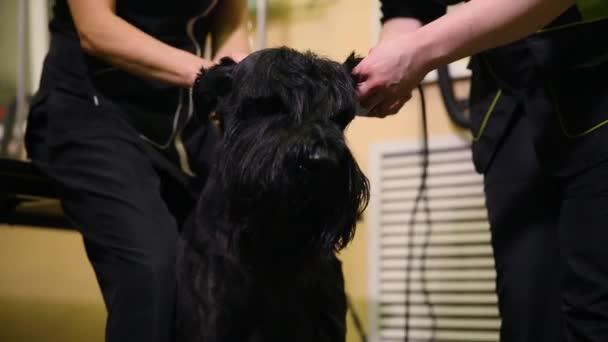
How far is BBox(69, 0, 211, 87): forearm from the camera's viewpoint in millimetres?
1288

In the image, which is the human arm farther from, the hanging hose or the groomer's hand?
the hanging hose

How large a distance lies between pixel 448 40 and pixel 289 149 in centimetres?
32

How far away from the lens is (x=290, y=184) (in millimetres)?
1033

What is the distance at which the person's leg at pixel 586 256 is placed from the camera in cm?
107

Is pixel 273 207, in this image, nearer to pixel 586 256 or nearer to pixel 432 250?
pixel 586 256

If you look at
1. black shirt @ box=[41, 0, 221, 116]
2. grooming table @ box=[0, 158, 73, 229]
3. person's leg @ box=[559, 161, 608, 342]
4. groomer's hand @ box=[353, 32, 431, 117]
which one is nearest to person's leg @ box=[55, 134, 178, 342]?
black shirt @ box=[41, 0, 221, 116]

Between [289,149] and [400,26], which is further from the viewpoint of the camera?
[400,26]

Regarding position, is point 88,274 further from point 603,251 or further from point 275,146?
point 603,251

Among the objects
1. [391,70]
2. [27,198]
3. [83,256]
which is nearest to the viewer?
[391,70]

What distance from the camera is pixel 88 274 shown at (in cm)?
277

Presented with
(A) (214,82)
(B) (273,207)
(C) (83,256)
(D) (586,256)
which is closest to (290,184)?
(B) (273,207)

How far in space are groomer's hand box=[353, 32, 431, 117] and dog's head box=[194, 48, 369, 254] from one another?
30 mm

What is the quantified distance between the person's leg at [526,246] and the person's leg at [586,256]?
0.10 meters

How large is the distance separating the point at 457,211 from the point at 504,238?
898mm
